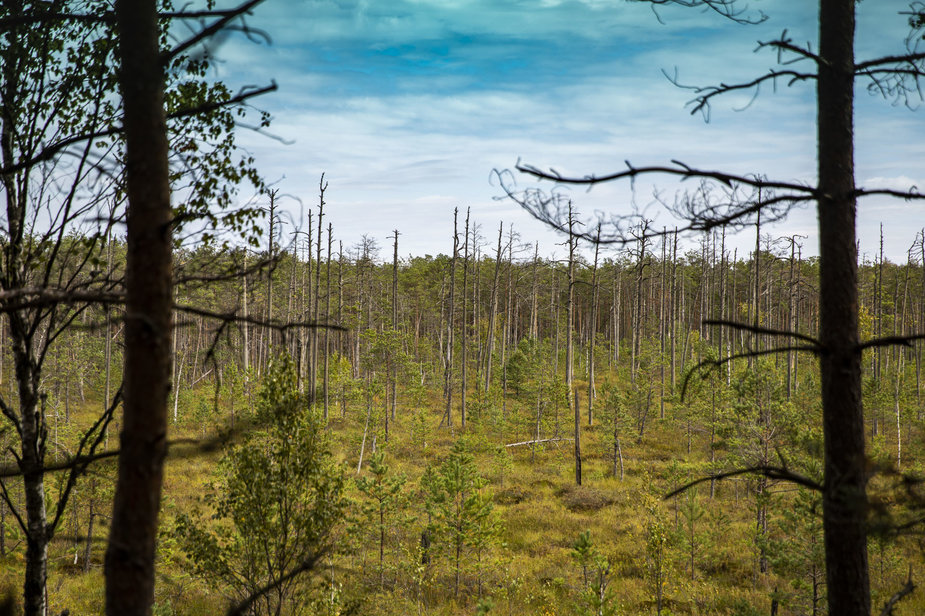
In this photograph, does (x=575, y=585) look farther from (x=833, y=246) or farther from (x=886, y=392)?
(x=886, y=392)

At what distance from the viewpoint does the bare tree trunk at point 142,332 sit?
8.33ft

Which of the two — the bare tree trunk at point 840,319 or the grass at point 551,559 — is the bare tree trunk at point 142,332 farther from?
the grass at point 551,559

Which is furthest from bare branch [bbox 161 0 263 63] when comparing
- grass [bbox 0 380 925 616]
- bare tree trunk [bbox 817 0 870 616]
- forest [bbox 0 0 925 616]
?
grass [bbox 0 380 925 616]

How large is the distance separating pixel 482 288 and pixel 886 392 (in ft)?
112

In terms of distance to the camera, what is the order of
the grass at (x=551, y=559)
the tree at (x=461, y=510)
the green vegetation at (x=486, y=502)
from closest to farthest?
the green vegetation at (x=486, y=502)
the grass at (x=551, y=559)
the tree at (x=461, y=510)

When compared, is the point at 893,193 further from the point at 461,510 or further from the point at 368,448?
the point at 368,448

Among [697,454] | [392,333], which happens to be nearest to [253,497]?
[392,333]

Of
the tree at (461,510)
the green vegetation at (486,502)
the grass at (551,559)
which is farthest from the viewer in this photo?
the tree at (461,510)

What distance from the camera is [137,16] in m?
2.71

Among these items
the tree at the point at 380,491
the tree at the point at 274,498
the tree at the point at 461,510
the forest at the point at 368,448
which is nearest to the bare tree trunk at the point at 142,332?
the forest at the point at 368,448

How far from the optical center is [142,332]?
102 inches

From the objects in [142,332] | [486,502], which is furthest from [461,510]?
[142,332]

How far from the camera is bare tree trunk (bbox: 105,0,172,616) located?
254 centimetres

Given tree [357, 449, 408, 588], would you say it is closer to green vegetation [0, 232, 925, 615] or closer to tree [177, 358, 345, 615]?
green vegetation [0, 232, 925, 615]
